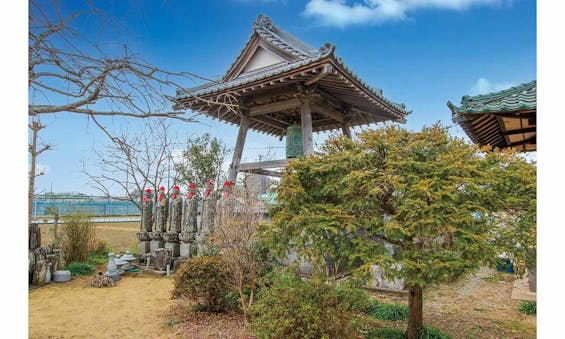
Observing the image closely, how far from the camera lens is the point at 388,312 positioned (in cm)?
390

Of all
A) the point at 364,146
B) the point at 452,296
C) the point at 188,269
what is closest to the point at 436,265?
the point at 364,146

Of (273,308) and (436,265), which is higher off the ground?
(436,265)

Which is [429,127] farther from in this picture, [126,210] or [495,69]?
[126,210]

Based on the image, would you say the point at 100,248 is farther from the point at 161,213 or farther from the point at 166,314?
the point at 166,314

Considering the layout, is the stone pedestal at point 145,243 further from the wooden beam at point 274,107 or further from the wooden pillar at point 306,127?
the wooden pillar at point 306,127

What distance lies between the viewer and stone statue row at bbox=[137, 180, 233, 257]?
6.31 meters

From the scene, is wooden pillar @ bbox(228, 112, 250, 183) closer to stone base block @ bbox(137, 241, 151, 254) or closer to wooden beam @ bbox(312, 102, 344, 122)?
wooden beam @ bbox(312, 102, 344, 122)

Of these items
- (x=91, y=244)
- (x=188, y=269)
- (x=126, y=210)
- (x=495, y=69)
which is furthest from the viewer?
(x=126, y=210)

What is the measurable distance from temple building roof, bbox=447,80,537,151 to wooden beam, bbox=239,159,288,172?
293cm

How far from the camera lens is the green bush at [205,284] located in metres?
3.93

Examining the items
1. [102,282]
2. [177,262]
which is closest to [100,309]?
[102,282]

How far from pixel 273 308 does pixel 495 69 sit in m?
2.66

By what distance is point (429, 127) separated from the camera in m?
3.00
